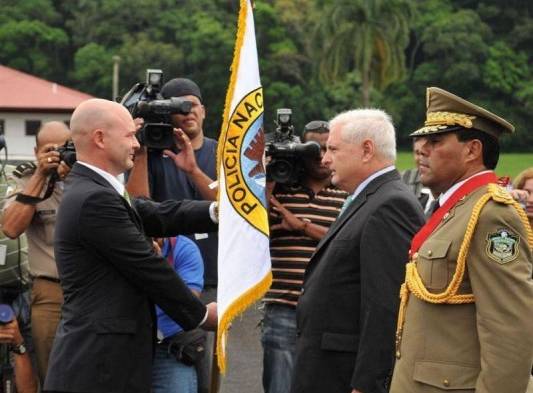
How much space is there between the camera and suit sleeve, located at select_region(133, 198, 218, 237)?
18.6 ft

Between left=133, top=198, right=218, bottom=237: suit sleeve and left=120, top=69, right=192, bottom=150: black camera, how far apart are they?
1.24 feet

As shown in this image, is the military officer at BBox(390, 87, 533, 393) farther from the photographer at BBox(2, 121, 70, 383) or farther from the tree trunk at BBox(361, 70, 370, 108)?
the tree trunk at BBox(361, 70, 370, 108)

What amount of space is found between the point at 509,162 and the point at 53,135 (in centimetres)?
7979

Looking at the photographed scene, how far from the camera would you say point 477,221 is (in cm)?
404

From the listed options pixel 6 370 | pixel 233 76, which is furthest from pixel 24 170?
pixel 233 76

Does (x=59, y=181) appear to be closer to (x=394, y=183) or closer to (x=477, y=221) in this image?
(x=394, y=183)

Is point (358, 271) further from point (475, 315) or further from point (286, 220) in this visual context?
point (286, 220)

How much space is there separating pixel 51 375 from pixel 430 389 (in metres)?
1.67

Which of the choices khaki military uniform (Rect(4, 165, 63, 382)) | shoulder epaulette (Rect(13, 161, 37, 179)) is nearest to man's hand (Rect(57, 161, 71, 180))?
khaki military uniform (Rect(4, 165, 63, 382))

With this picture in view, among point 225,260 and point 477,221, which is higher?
point 477,221

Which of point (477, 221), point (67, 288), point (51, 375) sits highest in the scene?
point (477, 221)

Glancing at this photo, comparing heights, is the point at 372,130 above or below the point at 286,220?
above

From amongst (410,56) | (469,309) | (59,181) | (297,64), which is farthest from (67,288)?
(410,56)

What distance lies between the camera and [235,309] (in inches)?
219
